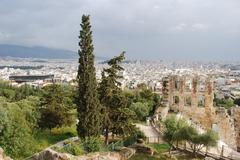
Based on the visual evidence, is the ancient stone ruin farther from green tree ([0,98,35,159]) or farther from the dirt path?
green tree ([0,98,35,159])

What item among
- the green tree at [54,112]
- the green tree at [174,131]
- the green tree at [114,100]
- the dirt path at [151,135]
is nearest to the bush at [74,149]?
the green tree at [114,100]

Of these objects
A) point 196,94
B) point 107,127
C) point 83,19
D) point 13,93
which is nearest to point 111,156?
point 107,127

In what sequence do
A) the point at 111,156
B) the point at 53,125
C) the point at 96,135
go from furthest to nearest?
the point at 53,125
the point at 96,135
the point at 111,156

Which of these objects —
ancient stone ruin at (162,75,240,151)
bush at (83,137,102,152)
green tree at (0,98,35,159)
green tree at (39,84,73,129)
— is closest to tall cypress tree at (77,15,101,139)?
bush at (83,137,102,152)

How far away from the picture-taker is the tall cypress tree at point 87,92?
25375 mm

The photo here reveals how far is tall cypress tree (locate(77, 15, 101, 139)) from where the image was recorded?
2538cm

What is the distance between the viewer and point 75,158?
65.5ft

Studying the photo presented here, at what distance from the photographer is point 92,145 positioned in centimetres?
2328

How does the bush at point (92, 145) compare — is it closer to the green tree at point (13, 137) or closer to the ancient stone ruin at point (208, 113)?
the green tree at point (13, 137)

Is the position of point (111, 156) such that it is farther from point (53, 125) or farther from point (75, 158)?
point (53, 125)

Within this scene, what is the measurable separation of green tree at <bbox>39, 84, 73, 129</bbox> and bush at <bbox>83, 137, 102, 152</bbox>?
9037mm

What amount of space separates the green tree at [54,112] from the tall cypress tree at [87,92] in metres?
6.63

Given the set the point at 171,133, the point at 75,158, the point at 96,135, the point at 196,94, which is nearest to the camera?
the point at 75,158

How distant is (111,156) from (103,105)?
20.4 feet
